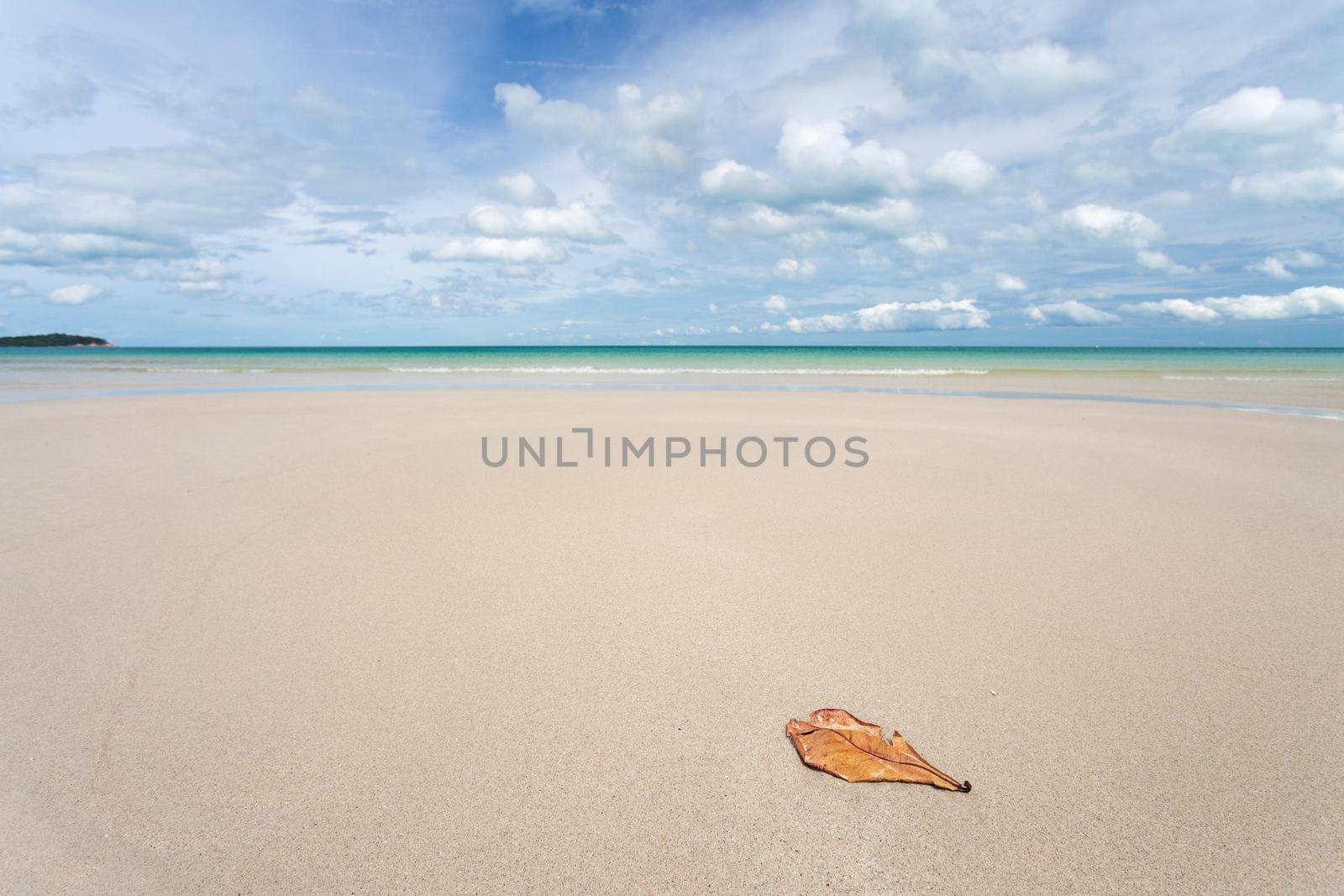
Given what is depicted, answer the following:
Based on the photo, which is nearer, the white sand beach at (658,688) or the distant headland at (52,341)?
the white sand beach at (658,688)

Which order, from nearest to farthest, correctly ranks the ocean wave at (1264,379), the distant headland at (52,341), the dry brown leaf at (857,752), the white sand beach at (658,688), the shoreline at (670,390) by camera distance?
the white sand beach at (658,688) → the dry brown leaf at (857,752) → the shoreline at (670,390) → the ocean wave at (1264,379) → the distant headland at (52,341)

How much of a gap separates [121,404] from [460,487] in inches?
529

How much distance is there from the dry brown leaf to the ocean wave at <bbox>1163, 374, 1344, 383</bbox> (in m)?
29.8

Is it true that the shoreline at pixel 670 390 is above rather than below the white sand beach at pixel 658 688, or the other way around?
above

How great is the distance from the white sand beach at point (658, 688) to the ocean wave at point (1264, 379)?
2519cm

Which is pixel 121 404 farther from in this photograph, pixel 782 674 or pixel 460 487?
pixel 782 674

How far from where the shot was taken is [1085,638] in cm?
308

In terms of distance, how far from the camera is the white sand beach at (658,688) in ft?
6.16

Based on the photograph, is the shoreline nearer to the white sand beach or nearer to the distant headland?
the white sand beach

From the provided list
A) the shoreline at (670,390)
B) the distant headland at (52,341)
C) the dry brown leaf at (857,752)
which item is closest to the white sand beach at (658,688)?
the dry brown leaf at (857,752)

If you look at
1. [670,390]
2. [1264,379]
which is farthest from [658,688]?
[1264,379]

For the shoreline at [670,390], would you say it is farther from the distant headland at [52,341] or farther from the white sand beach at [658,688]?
the distant headland at [52,341]

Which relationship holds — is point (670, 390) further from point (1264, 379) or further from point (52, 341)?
point (52, 341)

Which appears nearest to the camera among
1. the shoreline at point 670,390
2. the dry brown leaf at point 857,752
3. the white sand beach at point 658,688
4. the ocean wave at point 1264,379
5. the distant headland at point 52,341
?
the white sand beach at point 658,688
